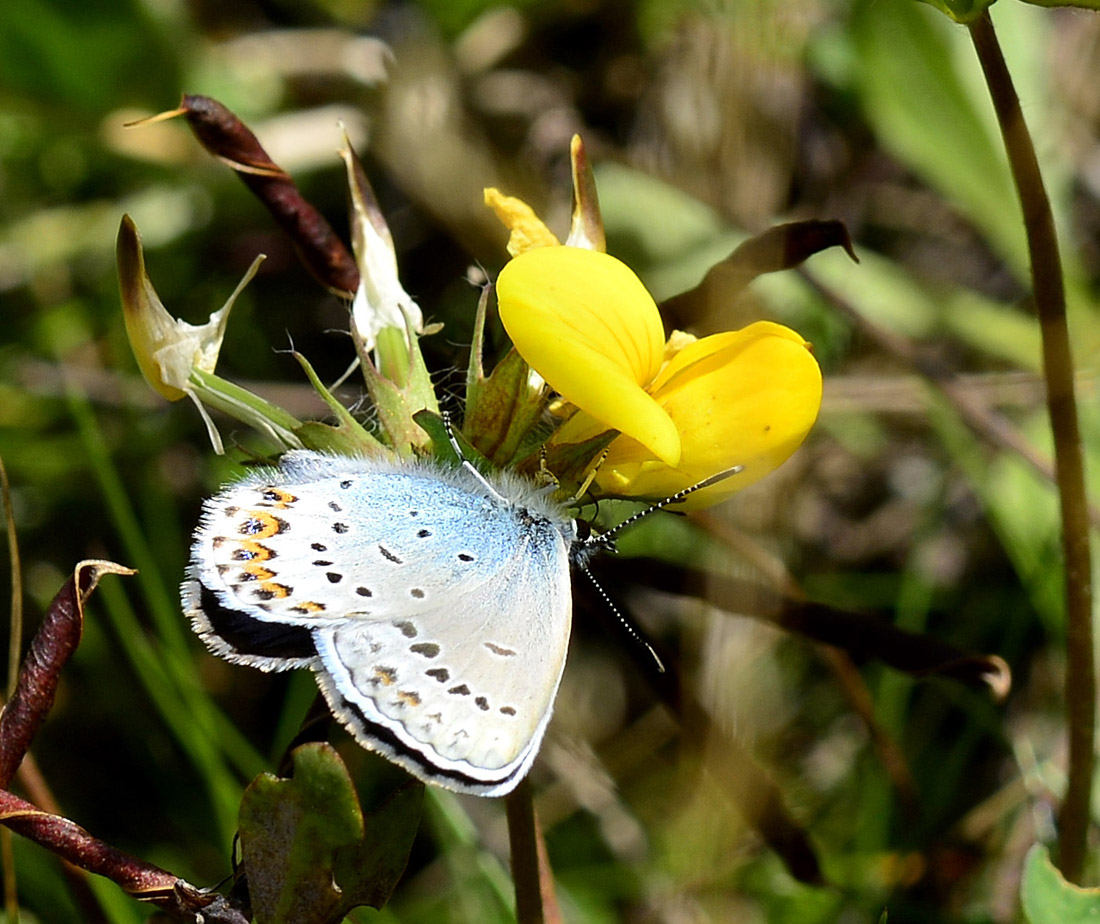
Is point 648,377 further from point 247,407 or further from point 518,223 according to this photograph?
point 247,407

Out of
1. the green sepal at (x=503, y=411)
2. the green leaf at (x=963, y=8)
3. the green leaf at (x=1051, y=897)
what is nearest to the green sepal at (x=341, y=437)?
the green sepal at (x=503, y=411)

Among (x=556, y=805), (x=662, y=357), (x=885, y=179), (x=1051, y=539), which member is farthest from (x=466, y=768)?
(x=885, y=179)

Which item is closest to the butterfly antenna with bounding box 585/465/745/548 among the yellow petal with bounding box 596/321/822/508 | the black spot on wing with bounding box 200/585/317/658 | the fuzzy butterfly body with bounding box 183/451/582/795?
the yellow petal with bounding box 596/321/822/508

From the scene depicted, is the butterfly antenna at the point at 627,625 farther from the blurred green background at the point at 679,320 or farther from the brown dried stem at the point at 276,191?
the brown dried stem at the point at 276,191

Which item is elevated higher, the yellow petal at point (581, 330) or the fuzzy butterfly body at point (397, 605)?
the yellow petal at point (581, 330)

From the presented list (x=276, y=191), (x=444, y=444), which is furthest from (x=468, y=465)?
(x=276, y=191)

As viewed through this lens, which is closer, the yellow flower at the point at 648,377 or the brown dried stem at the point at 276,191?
the yellow flower at the point at 648,377
